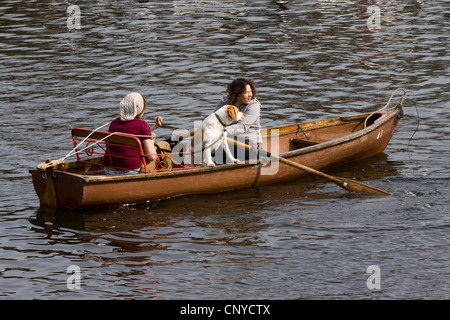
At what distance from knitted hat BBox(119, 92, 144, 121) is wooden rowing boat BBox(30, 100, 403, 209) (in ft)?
1.16

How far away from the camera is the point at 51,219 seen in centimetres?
1122

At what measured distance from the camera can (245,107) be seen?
498 inches

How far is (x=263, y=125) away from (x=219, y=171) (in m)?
4.28

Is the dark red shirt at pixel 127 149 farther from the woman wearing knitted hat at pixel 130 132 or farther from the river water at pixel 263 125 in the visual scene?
the river water at pixel 263 125

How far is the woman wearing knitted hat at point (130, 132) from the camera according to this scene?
36.6 ft

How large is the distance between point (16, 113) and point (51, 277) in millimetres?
8934

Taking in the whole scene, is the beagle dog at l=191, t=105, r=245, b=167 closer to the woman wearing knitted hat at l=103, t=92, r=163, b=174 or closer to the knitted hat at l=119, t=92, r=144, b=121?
the woman wearing knitted hat at l=103, t=92, r=163, b=174

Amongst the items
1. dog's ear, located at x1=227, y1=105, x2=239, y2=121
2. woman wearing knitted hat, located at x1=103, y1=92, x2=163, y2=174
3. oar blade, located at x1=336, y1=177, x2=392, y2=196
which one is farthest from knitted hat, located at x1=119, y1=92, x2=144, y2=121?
oar blade, located at x1=336, y1=177, x2=392, y2=196

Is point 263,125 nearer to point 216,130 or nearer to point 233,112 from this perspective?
point 216,130

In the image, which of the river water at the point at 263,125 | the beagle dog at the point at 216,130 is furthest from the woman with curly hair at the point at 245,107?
the river water at the point at 263,125

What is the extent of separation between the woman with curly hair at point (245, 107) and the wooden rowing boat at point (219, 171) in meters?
0.58

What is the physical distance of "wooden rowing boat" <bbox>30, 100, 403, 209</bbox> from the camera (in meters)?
11.1

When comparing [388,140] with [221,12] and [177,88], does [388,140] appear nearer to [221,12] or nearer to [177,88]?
[177,88]

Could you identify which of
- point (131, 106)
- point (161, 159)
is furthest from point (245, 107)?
point (131, 106)
